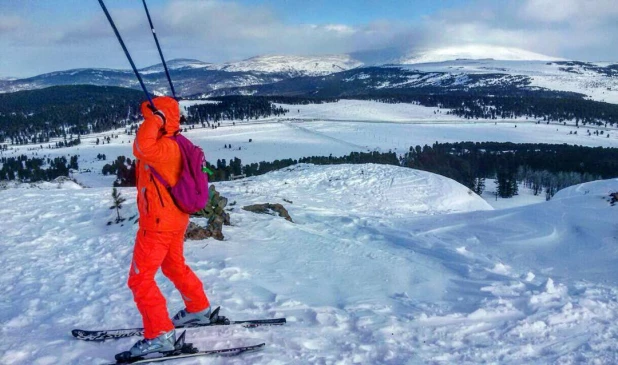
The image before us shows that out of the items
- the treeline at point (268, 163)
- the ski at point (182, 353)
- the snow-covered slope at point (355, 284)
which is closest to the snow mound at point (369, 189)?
the snow-covered slope at point (355, 284)

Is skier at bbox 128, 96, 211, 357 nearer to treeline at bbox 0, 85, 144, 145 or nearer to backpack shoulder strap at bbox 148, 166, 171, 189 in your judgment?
backpack shoulder strap at bbox 148, 166, 171, 189

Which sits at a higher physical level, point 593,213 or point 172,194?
point 172,194

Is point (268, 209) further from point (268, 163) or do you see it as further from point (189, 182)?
point (268, 163)

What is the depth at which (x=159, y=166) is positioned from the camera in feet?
14.8

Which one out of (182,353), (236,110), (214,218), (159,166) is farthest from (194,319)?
(236,110)

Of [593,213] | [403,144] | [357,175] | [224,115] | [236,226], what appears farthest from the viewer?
[224,115]

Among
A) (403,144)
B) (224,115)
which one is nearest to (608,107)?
(403,144)

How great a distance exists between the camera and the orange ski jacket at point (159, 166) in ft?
14.6

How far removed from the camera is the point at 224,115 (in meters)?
182

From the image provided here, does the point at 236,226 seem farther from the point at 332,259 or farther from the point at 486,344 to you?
the point at 486,344

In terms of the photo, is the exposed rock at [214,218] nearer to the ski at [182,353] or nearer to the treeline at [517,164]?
the ski at [182,353]

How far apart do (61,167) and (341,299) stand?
96.5 m

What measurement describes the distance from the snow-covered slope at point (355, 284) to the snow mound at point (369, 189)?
9214 millimetres

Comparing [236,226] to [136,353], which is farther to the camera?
[236,226]
